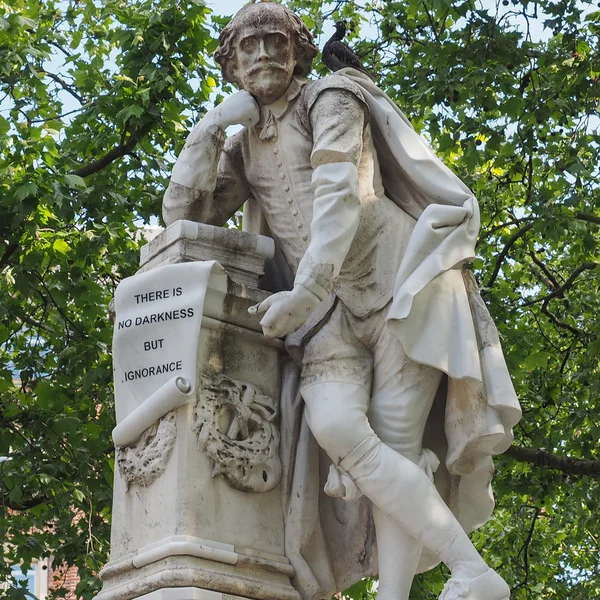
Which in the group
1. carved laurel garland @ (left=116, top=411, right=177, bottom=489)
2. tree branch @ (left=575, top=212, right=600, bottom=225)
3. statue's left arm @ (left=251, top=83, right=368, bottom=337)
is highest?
tree branch @ (left=575, top=212, right=600, bottom=225)

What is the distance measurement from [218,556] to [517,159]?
6590 millimetres

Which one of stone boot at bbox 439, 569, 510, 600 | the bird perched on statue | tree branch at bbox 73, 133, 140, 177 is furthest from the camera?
tree branch at bbox 73, 133, 140, 177

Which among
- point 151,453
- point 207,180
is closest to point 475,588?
point 151,453

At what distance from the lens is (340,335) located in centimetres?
544

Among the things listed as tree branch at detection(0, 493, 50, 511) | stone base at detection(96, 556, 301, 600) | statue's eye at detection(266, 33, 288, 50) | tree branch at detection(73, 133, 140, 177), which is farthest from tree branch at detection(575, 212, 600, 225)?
stone base at detection(96, 556, 301, 600)

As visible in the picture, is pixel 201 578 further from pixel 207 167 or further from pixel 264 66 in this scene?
pixel 264 66

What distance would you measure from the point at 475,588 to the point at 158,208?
691 cm

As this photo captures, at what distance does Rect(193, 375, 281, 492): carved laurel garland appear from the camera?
17.2 feet

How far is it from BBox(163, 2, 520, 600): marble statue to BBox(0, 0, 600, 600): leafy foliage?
172 inches

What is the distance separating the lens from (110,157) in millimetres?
11141

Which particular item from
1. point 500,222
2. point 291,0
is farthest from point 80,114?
point 500,222

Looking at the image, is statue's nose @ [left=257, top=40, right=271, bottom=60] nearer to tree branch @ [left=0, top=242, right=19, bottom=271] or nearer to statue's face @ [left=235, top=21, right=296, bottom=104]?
statue's face @ [left=235, top=21, right=296, bottom=104]

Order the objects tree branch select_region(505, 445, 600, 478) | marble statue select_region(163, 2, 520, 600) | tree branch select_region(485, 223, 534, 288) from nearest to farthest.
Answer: marble statue select_region(163, 2, 520, 600), tree branch select_region(505, 445, 600, 478), tree branch select_region(485, 223, 534, 288)

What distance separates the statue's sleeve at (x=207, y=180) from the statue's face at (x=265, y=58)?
26 centimetres
